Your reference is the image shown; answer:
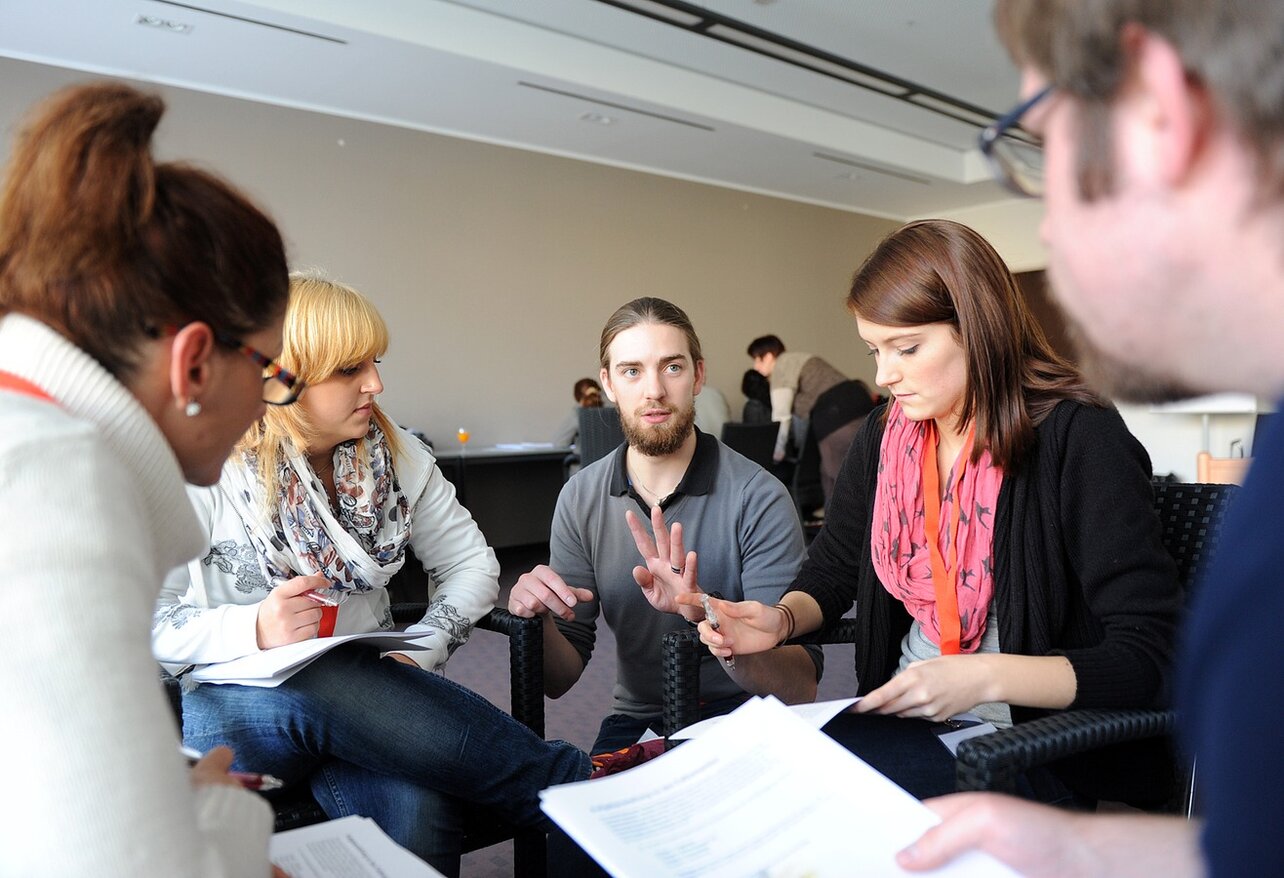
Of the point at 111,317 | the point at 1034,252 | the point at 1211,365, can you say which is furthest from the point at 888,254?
the point at 1034,252

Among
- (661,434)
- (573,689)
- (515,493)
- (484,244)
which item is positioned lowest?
(573,689)

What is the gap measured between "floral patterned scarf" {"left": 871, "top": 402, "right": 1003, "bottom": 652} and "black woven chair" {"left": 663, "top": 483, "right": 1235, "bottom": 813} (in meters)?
0.18

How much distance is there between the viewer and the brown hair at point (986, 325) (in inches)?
55.1

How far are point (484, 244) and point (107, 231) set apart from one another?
245 inches

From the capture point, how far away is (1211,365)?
52cm

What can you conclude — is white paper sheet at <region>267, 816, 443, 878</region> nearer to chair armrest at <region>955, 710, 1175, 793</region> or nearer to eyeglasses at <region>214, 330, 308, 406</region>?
eyeglasses at <region>214, 330, 308, 406</region>

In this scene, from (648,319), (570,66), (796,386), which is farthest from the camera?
(796,386)

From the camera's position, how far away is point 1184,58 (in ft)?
1.57

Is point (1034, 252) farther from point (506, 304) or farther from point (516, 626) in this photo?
point (516, 626)

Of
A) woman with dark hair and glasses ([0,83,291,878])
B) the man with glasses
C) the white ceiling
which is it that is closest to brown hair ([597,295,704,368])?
woman with dark hair and glasses ([0,83,291,878])

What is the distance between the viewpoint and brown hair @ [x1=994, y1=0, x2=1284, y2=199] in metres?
0.46

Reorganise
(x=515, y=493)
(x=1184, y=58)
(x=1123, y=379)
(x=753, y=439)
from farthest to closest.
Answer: (x=515, y=493) < (x=753, y=439) < (x=1123, y=379) < (x=1184, y=58)

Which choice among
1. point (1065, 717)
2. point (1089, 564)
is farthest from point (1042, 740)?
point (1089, 564)

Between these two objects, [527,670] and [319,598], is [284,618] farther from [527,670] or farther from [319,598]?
[527,670]
